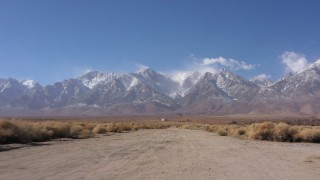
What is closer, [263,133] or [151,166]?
[151,166]

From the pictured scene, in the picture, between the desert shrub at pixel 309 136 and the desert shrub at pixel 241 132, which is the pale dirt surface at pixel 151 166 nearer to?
the desert shrub at pixel 309 136

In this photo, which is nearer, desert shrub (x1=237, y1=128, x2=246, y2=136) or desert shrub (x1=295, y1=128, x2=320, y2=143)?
desert shrub (x1=295, y1=128, x2=320, y2=143)

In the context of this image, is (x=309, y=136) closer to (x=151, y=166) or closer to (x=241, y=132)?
(x=241, y=132)

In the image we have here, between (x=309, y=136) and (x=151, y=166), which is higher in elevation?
(x=309, y=136)

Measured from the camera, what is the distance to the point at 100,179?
15.7 metres

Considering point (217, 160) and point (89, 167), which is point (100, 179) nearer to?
point (89, 167)

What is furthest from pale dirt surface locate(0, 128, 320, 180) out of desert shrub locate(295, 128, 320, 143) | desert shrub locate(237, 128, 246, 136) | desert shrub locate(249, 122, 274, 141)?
desert shrub locate(237, 128, 246, 136)

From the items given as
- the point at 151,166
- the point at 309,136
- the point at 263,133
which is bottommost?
the point at 151,166

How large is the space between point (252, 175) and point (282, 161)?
600 cm

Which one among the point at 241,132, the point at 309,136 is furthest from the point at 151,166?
the point at 241,132

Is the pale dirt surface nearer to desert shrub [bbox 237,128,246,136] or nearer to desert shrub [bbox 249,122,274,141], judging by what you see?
desert shrub [bbox 249,122,274,141]

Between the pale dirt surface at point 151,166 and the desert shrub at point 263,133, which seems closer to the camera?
the pale dirt surface at point 151,166

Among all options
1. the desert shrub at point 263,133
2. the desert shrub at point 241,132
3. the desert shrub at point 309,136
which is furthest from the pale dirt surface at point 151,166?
the desert shrub at point 241,132

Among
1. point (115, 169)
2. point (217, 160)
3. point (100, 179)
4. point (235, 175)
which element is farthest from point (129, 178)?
point (217, 160)
